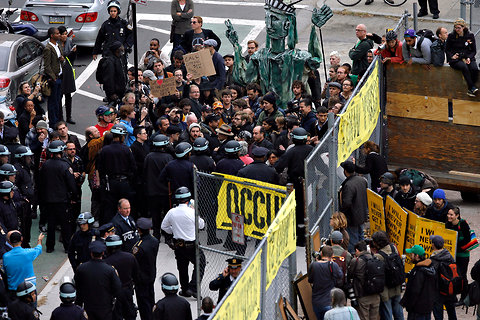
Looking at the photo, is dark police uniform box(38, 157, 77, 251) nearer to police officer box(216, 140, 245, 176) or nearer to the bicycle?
police officer box(216, 140, 245, 176)

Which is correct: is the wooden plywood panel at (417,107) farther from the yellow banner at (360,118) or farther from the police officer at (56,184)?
the police officer at (56,184)

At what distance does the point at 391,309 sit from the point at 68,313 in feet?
14.1

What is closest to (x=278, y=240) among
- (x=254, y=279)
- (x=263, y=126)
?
(x=254, y=279)

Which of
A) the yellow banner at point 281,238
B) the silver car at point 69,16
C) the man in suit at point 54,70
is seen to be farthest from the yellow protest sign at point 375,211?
the silver car at point 69,16

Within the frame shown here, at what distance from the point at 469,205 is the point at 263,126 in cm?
379

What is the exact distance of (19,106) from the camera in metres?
18.6

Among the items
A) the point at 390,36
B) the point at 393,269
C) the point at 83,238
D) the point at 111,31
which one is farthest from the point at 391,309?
the point at 111,31

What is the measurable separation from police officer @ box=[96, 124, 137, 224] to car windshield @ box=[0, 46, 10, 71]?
16.4 feet

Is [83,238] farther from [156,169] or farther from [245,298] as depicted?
[245,298]

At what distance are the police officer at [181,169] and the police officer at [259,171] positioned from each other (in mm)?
858

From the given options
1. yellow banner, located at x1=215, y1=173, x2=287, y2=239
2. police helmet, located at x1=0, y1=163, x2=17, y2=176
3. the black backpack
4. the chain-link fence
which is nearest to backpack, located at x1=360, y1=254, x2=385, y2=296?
the black backpack

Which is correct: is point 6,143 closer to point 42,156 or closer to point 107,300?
point 42,156

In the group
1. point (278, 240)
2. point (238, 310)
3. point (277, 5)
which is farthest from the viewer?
point (277, 5)

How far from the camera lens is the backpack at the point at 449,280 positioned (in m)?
13.6
